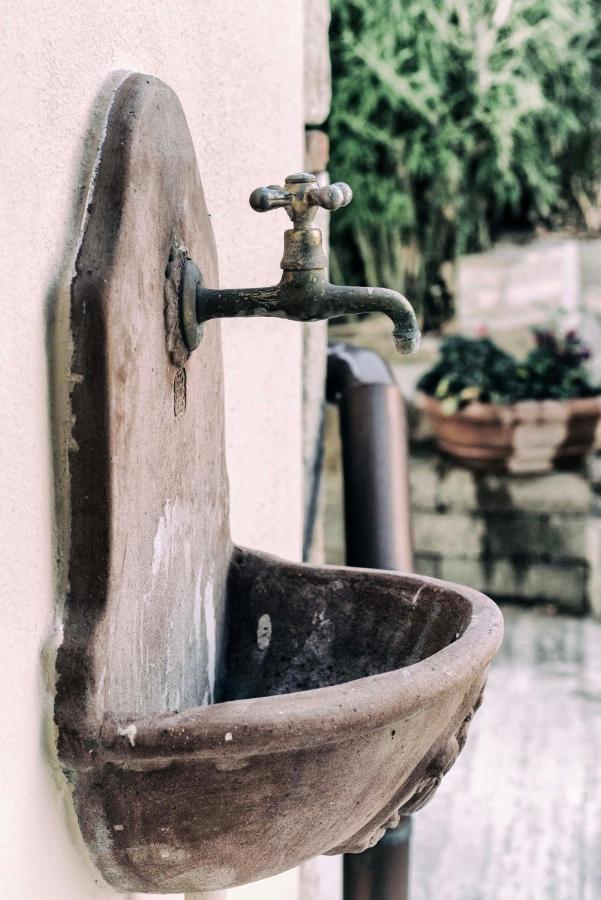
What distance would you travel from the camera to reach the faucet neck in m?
1.03

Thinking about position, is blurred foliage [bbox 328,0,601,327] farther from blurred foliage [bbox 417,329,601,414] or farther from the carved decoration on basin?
the carved decoration on basin

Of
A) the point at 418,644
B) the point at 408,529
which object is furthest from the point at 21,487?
the point at 408,529

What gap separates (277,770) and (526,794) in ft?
8.29

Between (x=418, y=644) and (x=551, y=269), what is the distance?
493cm

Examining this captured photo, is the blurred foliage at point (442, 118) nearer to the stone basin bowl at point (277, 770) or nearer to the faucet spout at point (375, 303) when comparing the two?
the faucet spout at point (375, 303)

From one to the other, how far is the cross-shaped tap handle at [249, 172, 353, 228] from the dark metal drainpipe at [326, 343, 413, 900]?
1.11 metres

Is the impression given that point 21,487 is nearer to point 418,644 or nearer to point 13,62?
point 13,62

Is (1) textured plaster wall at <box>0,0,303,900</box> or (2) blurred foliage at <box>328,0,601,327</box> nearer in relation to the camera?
(1) textured plaster wall at <box>0,0,303,900</box>

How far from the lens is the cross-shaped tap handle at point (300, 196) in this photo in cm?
100

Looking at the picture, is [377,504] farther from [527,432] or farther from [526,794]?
[527,432]

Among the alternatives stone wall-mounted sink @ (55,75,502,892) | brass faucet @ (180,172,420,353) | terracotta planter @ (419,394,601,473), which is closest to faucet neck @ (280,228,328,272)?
brass faucet @ (180,172,420,353)

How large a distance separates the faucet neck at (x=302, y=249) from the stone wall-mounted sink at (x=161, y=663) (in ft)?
0.36

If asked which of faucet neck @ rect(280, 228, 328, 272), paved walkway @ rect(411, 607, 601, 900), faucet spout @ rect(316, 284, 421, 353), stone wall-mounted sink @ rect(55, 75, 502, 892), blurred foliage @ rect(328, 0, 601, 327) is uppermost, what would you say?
blurred foliage @ rect(328, 0, 601, 327)

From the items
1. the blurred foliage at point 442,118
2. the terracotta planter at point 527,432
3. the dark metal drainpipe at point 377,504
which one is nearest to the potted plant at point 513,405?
the terracotta planter at point 527,432
